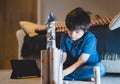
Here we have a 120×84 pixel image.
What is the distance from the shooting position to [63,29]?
2.35m

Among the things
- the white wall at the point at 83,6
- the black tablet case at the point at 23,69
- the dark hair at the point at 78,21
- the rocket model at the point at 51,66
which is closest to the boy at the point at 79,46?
the dark hair at the point at 78,21

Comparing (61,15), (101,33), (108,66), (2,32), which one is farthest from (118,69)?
(2,32)

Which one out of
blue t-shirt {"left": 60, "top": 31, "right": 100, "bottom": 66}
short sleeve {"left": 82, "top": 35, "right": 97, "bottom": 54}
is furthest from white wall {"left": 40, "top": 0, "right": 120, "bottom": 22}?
short sleeve {"left": 82, "top": 35, "right": 97, "bottom": 54}

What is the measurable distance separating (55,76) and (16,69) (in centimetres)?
160

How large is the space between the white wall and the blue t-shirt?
2.71 meters

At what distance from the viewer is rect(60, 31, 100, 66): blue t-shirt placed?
1.42 m

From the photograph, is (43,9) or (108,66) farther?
(43,9)

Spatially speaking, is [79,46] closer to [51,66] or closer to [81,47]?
[81,47]

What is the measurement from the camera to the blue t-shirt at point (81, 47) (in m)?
1.42

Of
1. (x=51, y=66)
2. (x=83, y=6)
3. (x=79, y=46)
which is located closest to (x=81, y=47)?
(x=79, y=46)

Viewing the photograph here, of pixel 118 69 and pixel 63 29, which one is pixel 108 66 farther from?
pixel 63 29

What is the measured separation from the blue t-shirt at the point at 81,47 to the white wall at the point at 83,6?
8.87 ft

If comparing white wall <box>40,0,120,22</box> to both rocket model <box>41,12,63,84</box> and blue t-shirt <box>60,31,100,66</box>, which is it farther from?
rocket model <box>41,12,63,84</box>

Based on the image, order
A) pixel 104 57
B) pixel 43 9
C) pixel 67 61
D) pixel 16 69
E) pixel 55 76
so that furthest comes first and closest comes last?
pixel 43 9, pixel 16 69, pixel 104 57, pixel 67 61, pixel 55 76
